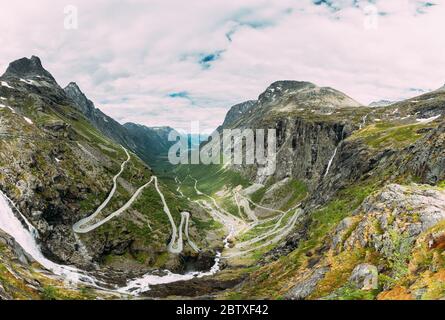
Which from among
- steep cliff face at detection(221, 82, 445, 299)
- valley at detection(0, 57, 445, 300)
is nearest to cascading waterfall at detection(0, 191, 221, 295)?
valley at detection(0, 57, 445, 300)

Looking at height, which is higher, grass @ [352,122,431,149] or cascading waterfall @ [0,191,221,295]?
grass @ [352,122,431,149]

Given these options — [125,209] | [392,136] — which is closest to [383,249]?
[392,136]

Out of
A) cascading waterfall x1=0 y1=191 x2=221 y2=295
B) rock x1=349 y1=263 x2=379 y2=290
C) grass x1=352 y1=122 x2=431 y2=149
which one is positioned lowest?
cascading waterfall x1=0 y1=191 x2=221 y2=295

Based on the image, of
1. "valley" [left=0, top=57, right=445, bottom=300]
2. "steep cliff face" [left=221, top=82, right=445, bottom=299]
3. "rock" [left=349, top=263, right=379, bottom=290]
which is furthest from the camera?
"valley" [left=0, top=57, right=445, bottom=300]

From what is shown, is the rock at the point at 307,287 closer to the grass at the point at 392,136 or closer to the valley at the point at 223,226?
the valley at the point at 223,226

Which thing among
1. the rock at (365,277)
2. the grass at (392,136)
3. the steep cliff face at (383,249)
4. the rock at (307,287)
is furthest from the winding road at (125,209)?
the rock at (365,277)

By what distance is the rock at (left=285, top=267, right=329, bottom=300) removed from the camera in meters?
38.1

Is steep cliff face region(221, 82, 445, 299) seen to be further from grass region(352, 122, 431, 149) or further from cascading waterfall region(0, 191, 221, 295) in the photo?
cascading waterfall region(0, 191, 221, 295)

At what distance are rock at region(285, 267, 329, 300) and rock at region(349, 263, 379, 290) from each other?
601 centimetres

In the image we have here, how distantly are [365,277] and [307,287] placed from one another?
31.6ft

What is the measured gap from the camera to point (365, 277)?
101ft
